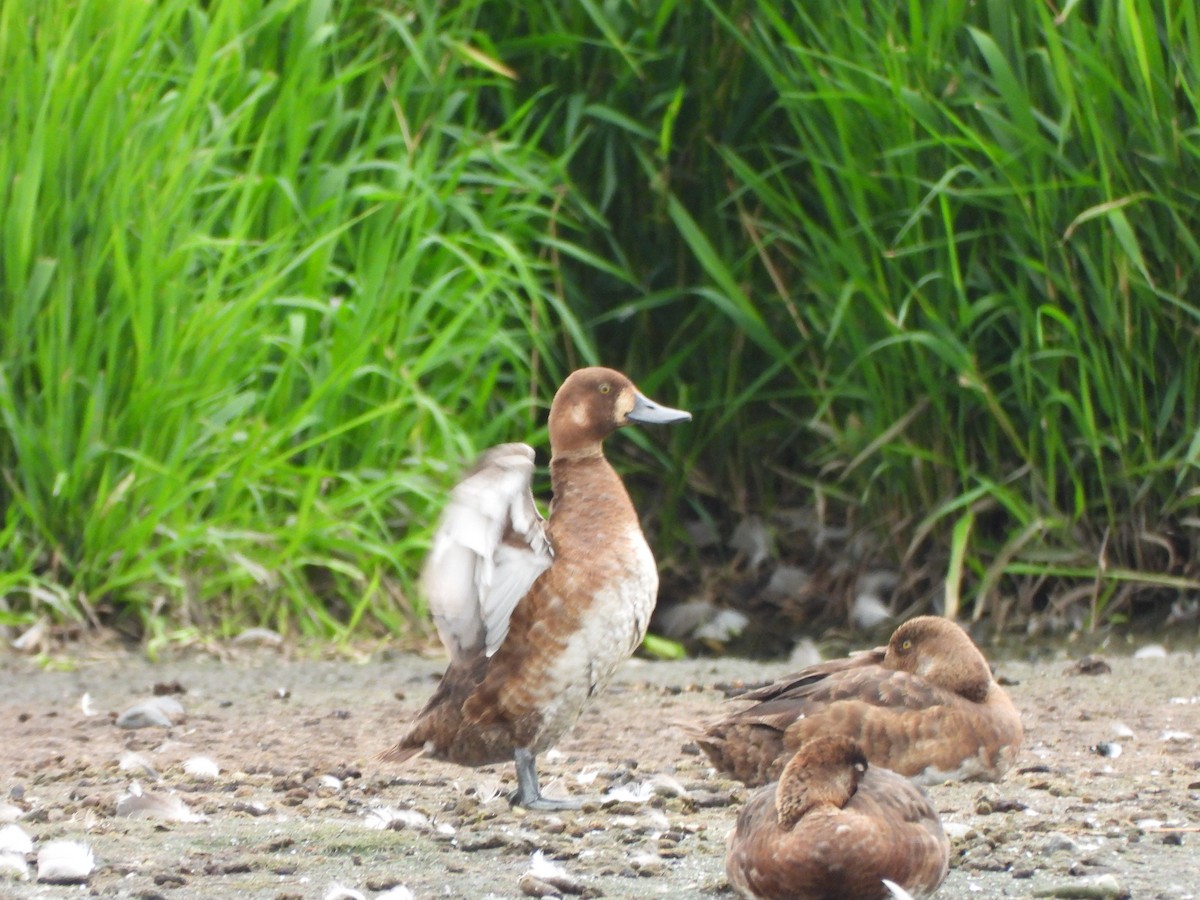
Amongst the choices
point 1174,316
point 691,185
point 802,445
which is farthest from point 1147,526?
point 691,185

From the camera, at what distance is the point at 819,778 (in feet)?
9.73

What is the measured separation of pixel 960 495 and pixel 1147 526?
608 millimetres

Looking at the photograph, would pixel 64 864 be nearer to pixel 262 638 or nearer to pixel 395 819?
pixel 395 819

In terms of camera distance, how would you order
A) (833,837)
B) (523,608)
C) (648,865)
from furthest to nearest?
1. (523,608)
2. (648,865)
3. (833,837)

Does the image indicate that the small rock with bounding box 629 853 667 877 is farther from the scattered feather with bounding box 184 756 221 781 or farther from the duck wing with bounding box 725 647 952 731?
the scattered feather with bounding box 184 756 221 781

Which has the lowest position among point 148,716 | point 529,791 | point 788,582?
point 788,582

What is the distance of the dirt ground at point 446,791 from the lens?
3.08 metres

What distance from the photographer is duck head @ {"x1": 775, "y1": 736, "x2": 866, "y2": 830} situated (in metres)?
2.92

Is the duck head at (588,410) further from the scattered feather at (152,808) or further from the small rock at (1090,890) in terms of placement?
the small rock at (1090,890)

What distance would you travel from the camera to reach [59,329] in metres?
5.20

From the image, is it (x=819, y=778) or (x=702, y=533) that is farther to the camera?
(x=702, y=533)

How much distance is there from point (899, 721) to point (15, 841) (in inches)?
68.7

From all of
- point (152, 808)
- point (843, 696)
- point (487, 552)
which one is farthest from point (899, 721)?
point (152, 808)

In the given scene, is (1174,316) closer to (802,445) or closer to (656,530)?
(802,445)
